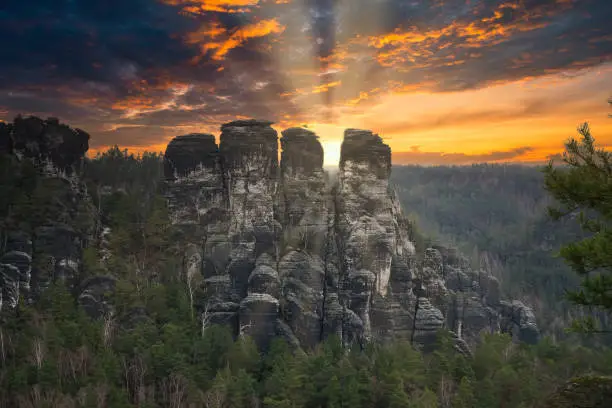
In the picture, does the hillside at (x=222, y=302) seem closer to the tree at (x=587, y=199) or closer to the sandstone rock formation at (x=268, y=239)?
the sandstone rock formation at (x=268, y=239)

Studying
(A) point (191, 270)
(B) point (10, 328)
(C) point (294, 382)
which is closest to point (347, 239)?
(A) point (191, 270)

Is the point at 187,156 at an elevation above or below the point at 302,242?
above

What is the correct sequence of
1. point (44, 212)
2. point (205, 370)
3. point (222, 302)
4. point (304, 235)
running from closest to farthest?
1. point (205, 370)
2. point (222, 302)
3. point (44, 212)
4. point (304, 235)

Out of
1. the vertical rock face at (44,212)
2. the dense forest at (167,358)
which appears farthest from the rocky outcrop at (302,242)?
the vertical rock face at (44,212)

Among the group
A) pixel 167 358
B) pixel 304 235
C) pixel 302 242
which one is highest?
pixel 304 235

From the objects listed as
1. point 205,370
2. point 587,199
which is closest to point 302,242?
point 205,370

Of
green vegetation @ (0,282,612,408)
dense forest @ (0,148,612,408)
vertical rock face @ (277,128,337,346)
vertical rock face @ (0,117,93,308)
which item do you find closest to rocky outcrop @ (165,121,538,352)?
vertical rock face @ (277,128,337,346)

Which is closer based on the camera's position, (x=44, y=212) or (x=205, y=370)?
(x=205, y=370)

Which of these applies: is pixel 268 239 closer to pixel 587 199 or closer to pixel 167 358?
pixel 167 358
